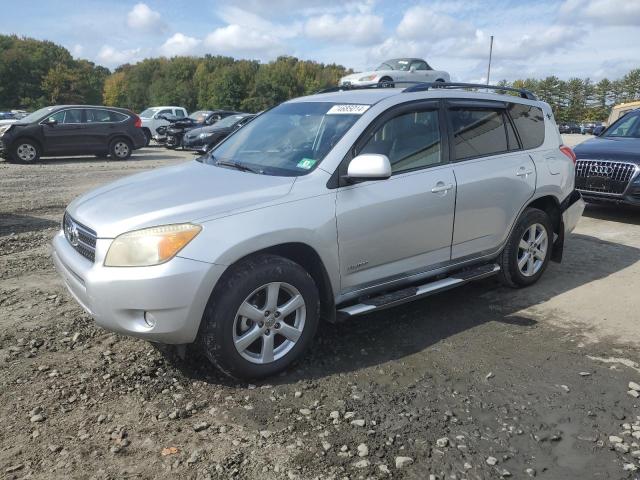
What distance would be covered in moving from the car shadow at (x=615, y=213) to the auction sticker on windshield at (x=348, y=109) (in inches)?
228

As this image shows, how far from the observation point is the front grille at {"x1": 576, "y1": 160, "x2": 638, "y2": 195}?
7.79 m

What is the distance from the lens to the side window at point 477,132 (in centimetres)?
445

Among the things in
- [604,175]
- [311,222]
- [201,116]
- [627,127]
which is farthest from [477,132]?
[201,116]

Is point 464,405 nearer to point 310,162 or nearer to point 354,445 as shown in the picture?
point 354,445

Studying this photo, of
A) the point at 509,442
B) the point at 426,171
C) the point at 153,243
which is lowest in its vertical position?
the point at 509,442

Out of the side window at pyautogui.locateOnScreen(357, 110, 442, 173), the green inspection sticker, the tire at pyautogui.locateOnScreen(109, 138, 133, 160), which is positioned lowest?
the tire at pyautogui.locateOnScreen(109, 138, 133, 160)

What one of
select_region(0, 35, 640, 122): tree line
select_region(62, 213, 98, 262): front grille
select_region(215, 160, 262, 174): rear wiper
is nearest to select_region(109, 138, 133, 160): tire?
select_region(215, 160, 262, 174): rear wiper

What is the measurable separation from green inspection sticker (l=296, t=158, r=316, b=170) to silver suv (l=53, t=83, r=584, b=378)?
0.03 feet

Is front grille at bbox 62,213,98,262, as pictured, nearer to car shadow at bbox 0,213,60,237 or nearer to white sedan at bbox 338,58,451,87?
car shadow at bbox 0,213,60,237

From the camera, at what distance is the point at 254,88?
9856 cm

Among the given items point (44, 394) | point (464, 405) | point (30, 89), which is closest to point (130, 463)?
point (44, 394)

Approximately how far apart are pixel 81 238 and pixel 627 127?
8.92 m

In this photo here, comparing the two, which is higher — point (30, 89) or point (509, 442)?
point (30, 89)

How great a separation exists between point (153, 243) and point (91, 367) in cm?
114
